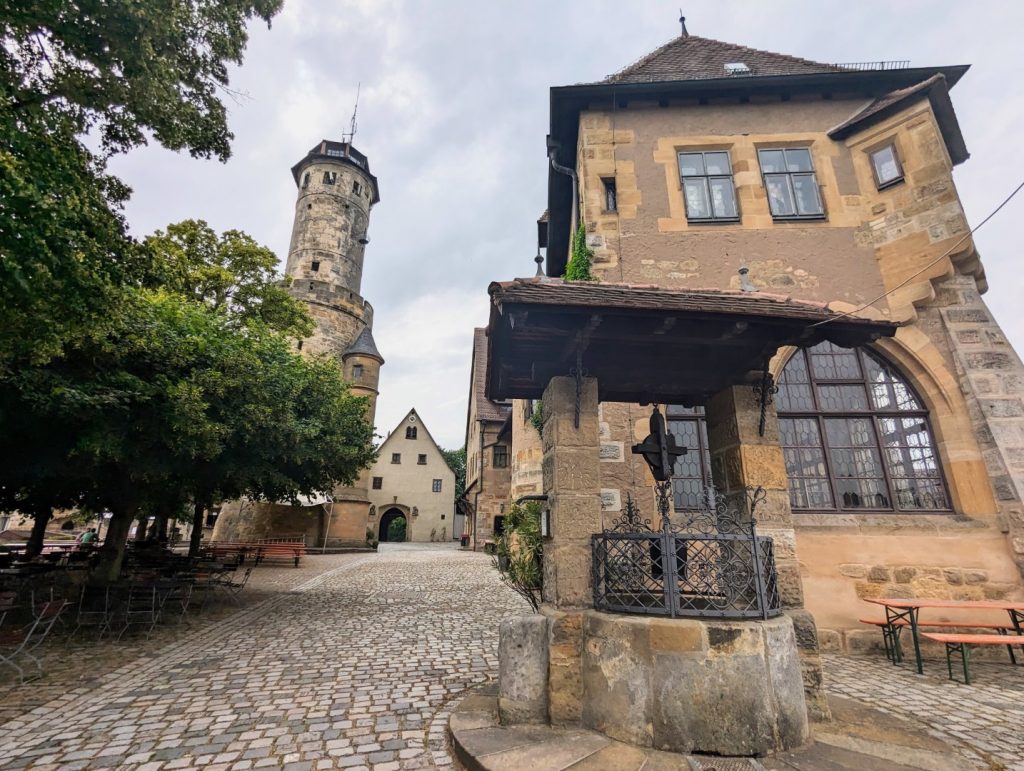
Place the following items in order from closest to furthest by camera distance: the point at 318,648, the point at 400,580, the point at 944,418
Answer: the point at 318,648 < the point at 944,418 < the point at 400,580

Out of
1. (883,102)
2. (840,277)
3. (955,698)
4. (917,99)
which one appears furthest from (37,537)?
(917,99)

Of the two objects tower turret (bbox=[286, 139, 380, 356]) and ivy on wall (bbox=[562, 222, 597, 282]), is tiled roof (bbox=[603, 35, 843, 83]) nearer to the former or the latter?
ivy on wall (bbox=[562, 222, 597, 282])

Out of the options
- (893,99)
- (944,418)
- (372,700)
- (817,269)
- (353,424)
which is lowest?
(372,700)

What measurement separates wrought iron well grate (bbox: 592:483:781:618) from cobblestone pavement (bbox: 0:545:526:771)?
66.8 inches

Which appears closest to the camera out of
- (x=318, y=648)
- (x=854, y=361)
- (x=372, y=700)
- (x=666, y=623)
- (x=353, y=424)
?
(x=666, y=623)

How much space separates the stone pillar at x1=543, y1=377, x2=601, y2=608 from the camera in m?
3.80

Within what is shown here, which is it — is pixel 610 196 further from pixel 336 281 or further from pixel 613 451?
pixel 336 281

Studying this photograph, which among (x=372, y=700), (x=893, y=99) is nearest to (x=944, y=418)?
(x=893, y=99)

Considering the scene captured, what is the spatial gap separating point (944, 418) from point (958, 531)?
5.36ft

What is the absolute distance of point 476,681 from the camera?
198 inches

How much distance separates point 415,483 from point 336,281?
53.1ft

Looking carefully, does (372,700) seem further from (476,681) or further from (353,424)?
(353,424)

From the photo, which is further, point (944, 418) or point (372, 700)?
point (944, 418)

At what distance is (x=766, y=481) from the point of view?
4180 mm
